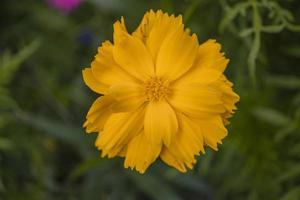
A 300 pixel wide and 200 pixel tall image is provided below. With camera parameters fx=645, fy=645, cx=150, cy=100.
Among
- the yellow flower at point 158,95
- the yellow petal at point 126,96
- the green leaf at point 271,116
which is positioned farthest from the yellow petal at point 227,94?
the green leaf at point 271,116

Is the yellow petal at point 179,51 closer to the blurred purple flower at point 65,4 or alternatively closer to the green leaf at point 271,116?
the green leaf at point 271,116

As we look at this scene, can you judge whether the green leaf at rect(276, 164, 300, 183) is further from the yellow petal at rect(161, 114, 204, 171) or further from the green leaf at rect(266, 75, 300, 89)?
the yellow petal at rect(161, 114, 204, 171)

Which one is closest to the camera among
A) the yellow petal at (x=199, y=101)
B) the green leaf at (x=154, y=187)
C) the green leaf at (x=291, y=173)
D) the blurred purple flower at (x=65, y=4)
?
the yellow petal at (x=199, y=101)

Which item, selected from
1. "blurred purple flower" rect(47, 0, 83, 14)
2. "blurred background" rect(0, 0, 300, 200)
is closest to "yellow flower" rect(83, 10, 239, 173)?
"blurred background" rect(0, 0, 300, 200)

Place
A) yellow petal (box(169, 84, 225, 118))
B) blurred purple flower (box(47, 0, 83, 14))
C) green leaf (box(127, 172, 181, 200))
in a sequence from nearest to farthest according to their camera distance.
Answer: yellow petal (box(169, 84, 225, 118))
green leaf (box(127, 172, 181, 200))
blurred purple flower (box(47, 0, 83, 14))

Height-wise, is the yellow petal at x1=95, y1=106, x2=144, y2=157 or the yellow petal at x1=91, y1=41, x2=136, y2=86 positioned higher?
the yellow petal at x1=91, y1=41, x2=136, y2=86

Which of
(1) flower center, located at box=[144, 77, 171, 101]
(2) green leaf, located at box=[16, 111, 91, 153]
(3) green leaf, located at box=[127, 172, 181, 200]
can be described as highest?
(1) flower center, located at box=[144, 77, 171, 101]

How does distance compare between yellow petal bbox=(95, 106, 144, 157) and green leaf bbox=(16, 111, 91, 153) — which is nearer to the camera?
yellow petal bbox=(95, 106, 144, 157)
